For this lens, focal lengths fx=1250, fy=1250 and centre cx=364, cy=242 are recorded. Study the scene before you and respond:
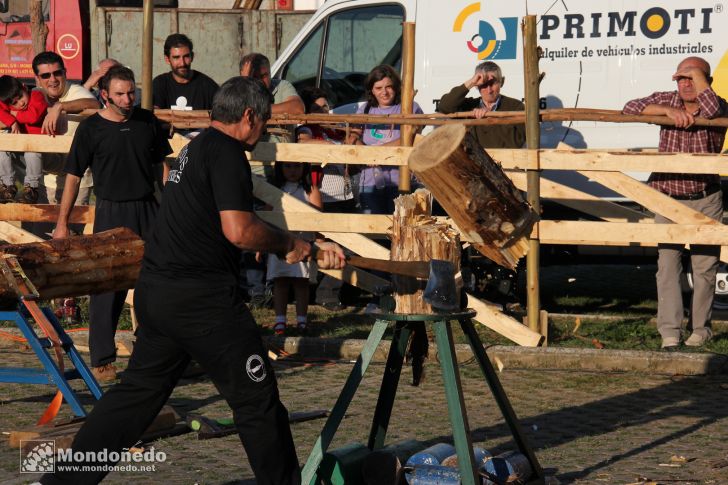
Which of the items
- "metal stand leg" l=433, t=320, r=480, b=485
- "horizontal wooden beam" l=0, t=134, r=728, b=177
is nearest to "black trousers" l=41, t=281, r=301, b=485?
"metal stand leg" l=433, t=320, r=480, b=485

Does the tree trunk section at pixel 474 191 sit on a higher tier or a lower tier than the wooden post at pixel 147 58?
lower

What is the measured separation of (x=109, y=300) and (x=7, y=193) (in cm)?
273

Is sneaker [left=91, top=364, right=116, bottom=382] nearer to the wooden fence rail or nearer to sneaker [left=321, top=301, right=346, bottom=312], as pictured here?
the wooden fence rail

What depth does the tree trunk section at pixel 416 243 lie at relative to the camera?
562 centimetres

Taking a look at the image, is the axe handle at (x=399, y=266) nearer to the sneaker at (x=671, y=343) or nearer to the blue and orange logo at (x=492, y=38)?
the sneaker at (x=671, y=343)

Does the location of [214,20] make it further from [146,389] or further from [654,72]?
[146,389]

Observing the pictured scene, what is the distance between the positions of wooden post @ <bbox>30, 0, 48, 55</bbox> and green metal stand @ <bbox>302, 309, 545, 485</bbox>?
51.8 ft

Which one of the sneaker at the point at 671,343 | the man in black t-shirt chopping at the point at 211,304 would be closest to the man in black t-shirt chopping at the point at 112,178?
the man in black t-shirt chopping at the point at 211,304

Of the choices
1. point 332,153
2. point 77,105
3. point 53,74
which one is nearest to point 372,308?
point 332,153

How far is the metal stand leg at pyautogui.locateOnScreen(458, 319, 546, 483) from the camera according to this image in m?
5.64

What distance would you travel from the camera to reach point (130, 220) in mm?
8273

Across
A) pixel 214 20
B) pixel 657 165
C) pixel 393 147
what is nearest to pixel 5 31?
pixel 214 20

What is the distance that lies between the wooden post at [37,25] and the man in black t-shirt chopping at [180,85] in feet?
33.5

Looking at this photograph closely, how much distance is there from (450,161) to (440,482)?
1.52m
